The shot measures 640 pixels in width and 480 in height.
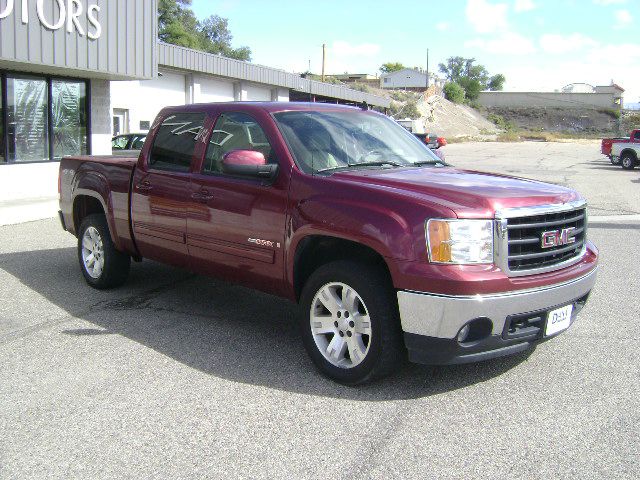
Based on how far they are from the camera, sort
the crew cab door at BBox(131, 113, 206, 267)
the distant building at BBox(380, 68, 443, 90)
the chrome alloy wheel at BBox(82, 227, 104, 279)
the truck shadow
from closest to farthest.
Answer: the truck shadow < the crew cab door at BBox(131, 113, 206, 267) < the chrome alloy wheel at BBox(82, 227, 104, 279) < the distant building at BBox(380, 68, 443, 90)

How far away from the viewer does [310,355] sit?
463 cm

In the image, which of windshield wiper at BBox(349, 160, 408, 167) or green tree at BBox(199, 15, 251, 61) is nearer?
windshield wiper at BBox(349, 160, 408, 167)

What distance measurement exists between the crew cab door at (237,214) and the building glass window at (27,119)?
1099 centimetres

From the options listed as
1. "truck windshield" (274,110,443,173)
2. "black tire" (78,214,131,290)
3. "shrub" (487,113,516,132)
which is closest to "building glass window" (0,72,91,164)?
"black tire" (78,214,131,290)

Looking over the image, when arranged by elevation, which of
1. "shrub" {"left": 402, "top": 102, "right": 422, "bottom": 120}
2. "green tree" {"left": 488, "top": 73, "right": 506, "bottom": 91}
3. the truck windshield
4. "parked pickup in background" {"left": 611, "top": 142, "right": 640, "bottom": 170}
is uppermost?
"green tree" {"left": 488, "top": 73, "right": 506, "bottom": 91}

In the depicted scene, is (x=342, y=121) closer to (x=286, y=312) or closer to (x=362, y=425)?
(x=286, y=312)

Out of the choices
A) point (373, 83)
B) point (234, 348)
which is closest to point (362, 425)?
point (234, 348)

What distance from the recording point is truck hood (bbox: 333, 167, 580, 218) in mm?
4008

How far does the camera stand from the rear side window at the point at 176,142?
577cm

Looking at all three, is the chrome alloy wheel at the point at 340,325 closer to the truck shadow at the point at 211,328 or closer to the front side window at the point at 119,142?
the truck shadow at the point at 211,328

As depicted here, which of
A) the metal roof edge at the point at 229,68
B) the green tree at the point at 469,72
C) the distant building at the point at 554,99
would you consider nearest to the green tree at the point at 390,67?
the green tree at the point at 469,72

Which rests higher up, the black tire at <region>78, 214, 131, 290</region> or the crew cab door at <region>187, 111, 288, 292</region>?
the crew cab door at <region>187, 111, 288, 292</region>

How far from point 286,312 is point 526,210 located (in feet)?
9.27

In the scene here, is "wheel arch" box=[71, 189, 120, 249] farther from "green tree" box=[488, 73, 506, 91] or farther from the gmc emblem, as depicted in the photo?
"green tree" box=[488, 73, 506, 91]
